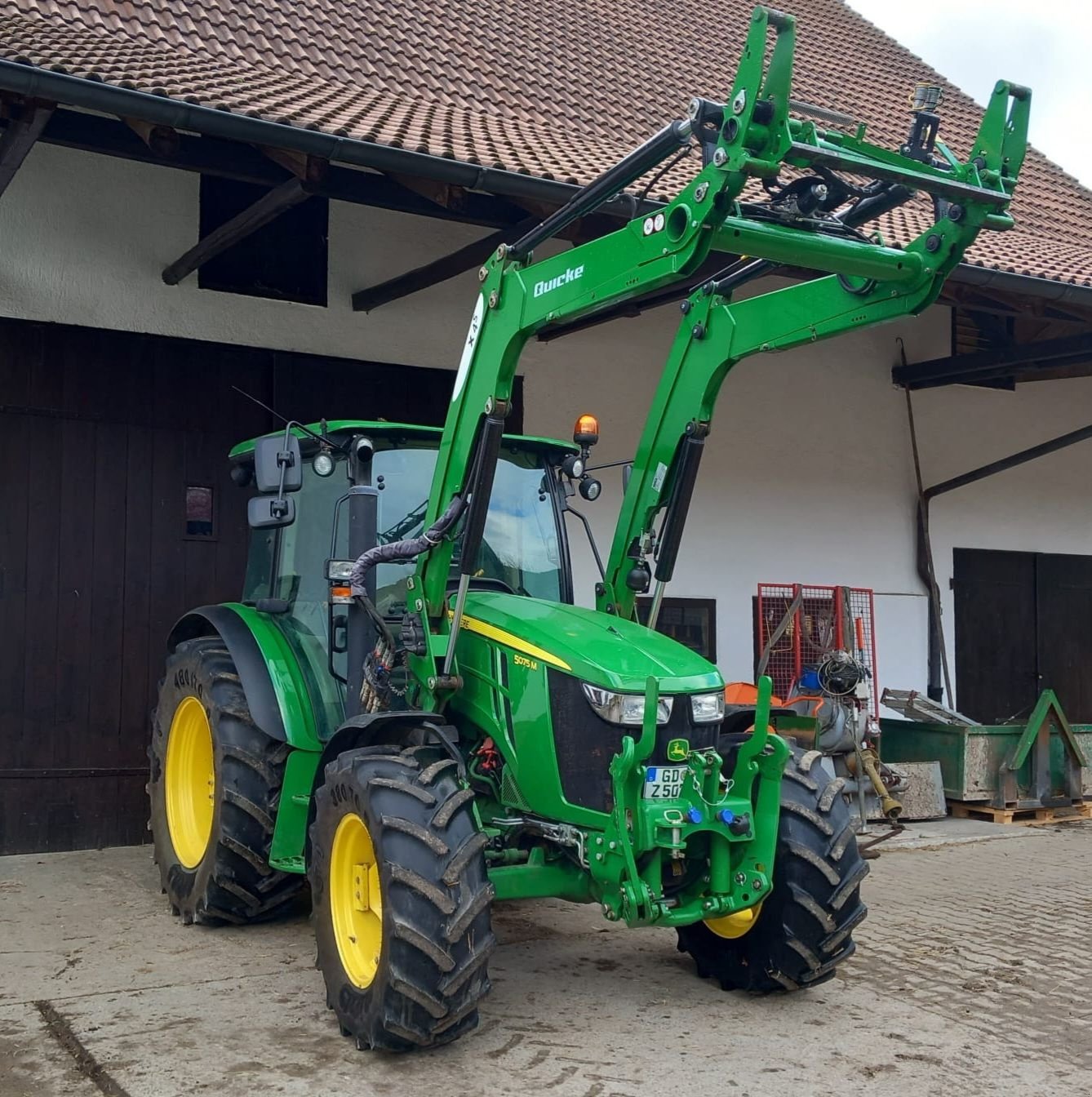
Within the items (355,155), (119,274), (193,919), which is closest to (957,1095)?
(193,919)

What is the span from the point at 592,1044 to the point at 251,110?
14.7 ft

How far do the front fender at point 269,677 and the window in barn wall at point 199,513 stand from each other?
6.33 ft

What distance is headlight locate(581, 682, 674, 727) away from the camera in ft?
14.4

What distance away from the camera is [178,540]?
7699mm

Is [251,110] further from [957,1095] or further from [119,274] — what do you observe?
[957,1095]

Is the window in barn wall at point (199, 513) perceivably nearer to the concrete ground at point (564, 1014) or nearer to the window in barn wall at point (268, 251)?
the window in barn wall at point (268, 251)

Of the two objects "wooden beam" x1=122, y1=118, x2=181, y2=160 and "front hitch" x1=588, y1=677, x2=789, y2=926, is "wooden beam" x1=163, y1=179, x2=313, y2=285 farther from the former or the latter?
"front hitch" x1=588, y1=677, x2=789, y2=926

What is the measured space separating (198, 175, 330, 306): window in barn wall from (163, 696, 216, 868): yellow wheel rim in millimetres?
2956

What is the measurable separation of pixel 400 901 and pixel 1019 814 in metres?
6.70

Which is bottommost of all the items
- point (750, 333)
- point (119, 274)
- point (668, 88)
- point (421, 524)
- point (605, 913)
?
point (605, 913)

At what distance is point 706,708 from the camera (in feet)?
15.0

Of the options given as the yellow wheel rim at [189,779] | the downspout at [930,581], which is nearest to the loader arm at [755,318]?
the yellow wheel rim at [189,779]

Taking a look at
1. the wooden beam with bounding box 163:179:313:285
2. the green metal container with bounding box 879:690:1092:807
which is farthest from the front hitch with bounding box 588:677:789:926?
the green metal container with bounding box 879:690:1092:807

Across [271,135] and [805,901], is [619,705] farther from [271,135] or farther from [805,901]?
[271,135]
